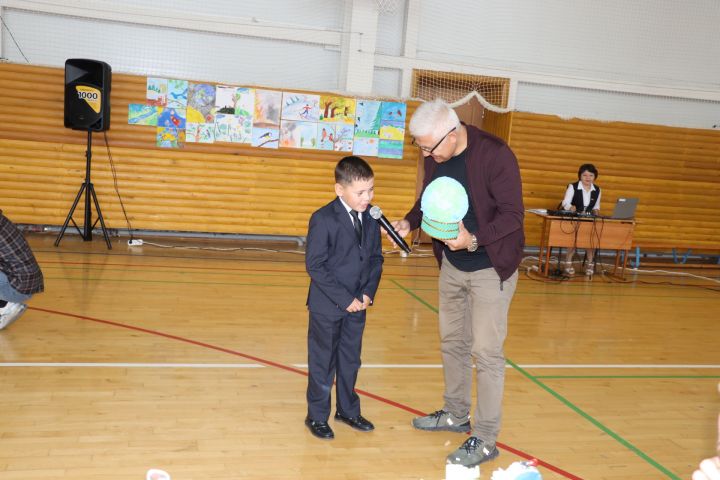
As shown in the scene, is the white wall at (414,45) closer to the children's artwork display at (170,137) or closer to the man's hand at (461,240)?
the children's artwork display at (170,137)

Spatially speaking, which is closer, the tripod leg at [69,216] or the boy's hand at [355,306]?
the boy's hand at [355,306]

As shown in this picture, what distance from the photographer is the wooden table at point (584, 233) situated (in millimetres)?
8797

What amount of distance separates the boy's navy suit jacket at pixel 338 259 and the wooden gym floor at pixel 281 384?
2.64 ft

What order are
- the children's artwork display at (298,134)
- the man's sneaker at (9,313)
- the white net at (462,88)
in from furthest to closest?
the white net at (462,88) < the children's artwork display at (298,134) < the man's sneaker at (9,313)

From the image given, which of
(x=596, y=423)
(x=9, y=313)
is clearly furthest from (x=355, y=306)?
(x=9, y=313)

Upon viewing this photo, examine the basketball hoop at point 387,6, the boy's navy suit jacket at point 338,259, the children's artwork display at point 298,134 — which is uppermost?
the basketball hoop at point 387,6

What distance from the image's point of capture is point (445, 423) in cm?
362

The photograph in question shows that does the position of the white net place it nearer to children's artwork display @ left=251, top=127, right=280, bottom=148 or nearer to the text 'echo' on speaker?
children's artwork display @ left=251, top=127, right=280, bottom=148

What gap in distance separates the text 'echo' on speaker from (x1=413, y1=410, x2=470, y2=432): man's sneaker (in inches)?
266

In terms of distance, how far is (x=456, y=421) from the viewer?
3.61 m

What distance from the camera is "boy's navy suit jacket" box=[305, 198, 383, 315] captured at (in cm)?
330

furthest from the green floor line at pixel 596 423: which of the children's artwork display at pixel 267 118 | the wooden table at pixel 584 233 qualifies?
the children's artwork display at pixel 267 118

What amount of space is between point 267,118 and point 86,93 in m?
2.50

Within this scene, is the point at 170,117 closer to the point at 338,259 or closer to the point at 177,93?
the point at 177,93
